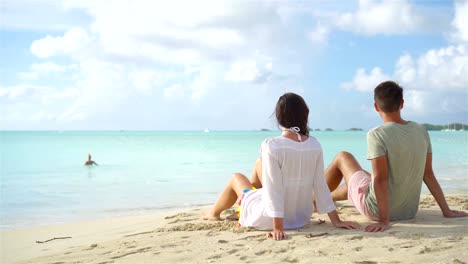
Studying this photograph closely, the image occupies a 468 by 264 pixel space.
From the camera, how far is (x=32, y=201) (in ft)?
33.6

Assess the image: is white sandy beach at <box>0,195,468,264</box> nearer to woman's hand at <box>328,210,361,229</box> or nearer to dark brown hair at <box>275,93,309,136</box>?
woman's hand at <box>328,210,361,229</box>

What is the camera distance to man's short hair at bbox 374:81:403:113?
4309mm

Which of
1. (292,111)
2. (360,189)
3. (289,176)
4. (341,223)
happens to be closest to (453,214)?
(360,189)

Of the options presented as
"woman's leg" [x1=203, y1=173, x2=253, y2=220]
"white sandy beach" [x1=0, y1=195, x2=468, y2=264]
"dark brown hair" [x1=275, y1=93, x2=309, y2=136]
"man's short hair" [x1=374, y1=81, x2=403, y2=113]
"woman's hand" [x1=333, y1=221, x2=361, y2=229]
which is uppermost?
"man's short hair" [x1=374, y1=81, x2=403, y2=113]

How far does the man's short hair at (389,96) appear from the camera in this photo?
4309 mm

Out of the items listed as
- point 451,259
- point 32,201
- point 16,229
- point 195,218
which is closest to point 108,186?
point 32,201

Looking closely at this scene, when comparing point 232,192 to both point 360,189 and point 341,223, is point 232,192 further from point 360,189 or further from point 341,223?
point 360,189

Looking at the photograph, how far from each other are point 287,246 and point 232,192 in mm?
1444

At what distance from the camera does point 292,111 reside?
4133mm

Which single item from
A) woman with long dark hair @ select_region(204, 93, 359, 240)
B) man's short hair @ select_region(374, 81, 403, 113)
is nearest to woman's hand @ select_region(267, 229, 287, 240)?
woman with long dark hair @ select_region(204, 93, 359, 240)

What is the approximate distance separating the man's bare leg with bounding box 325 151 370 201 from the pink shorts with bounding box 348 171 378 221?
83 millimetres

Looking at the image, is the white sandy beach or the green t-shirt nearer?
the white sandy beach

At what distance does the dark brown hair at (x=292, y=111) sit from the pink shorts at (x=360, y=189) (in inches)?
39.1

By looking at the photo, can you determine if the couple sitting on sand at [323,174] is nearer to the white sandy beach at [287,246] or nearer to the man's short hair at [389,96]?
the man's short hair at [389,96]
